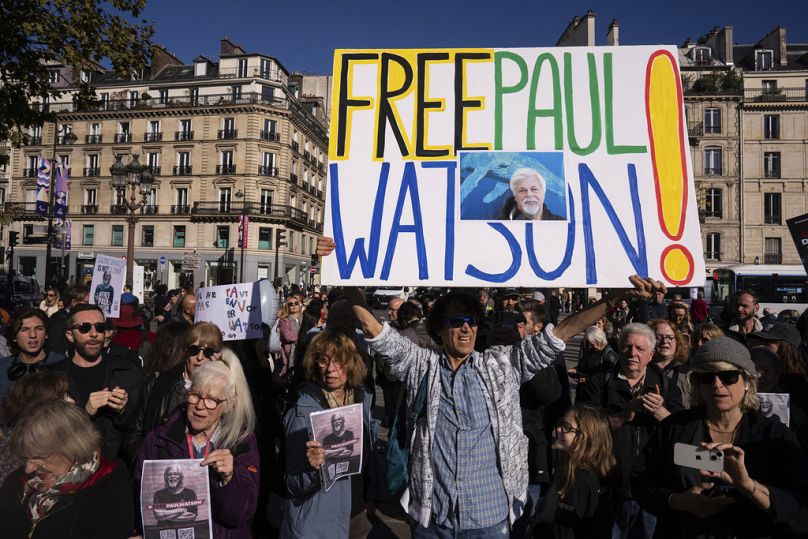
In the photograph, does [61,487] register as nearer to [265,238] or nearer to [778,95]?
[265,238]

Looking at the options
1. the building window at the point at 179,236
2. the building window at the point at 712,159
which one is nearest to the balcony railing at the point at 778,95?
the building window at the point at 712,159

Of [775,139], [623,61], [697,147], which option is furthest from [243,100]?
[623,61]

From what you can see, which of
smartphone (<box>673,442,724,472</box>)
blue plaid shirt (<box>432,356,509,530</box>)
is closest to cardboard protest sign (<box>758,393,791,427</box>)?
smartphone (<box>673,442,724,472</box>)

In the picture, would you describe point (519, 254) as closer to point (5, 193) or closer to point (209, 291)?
point (209, 291)

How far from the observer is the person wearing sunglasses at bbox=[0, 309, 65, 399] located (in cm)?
377

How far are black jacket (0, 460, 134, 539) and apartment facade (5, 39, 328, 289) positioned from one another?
44406 millimetres

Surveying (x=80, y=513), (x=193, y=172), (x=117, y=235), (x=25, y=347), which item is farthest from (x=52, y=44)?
(x=117, y=235)

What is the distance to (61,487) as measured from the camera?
2.19m

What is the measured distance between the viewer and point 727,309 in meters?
9.38

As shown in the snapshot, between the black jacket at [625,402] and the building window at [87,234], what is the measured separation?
53.0 m

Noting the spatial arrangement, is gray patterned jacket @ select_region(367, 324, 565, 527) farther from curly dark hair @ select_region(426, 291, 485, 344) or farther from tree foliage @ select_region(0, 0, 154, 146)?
tree foliage @ select_region(0, 0, 154, 146)

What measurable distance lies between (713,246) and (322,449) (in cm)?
4748

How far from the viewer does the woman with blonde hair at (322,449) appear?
271cm

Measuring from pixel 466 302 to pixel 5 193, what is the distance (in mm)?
60254
